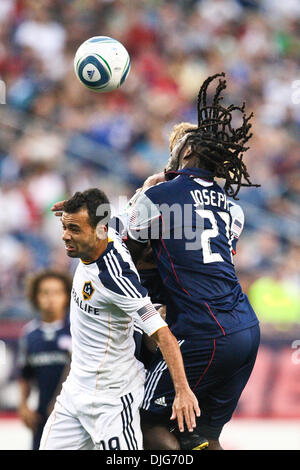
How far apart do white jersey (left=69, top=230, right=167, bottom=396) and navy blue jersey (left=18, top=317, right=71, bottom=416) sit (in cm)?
185

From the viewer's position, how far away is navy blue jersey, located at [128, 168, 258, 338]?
4.32m

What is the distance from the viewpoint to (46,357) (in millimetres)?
6512

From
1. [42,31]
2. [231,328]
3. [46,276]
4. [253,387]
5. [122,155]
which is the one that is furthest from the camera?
[42,31]

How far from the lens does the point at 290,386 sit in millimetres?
9258

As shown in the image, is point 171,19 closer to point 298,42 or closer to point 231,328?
point 298,42

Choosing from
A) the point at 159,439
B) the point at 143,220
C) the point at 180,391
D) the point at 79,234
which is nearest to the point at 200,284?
the point at 143,220

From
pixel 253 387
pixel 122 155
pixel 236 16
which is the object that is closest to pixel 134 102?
pixel 122 155

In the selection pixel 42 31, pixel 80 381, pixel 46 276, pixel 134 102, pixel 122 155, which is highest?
pixel 42 31

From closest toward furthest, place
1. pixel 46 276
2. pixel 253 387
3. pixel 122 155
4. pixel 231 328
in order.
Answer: pixel 231 328 → pixel 46 276 → pixel 253 387 → pixel 122 155

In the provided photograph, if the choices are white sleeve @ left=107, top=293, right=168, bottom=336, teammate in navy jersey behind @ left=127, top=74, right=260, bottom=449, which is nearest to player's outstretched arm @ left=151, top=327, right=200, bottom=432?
white sleeve @ left=107, top=293, right=168, bottom=336

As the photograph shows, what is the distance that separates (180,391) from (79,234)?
1.03m

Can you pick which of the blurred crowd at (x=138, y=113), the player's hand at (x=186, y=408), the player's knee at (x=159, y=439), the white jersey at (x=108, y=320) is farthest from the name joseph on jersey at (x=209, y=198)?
the blurred crowd at (x=138, y=113)

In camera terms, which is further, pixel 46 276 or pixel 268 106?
pixel 268 106

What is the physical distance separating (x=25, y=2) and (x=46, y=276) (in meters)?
7.00
